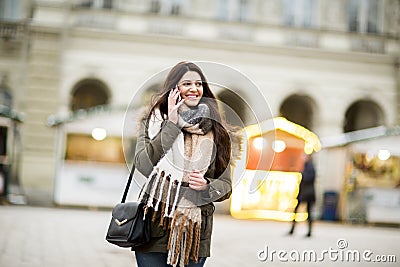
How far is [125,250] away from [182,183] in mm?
6147

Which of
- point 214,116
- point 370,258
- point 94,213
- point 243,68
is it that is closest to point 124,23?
point 243,68

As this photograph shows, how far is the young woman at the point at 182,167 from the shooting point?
3164 millimetres

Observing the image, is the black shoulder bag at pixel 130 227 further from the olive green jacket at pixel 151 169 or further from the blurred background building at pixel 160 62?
the blurred background building at pixel 160 62

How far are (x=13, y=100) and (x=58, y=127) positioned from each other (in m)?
2.65

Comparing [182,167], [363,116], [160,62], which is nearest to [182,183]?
[182,167]

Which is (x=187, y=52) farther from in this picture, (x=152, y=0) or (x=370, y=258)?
(x=370, y=258)

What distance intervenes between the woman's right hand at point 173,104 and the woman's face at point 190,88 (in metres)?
0.03

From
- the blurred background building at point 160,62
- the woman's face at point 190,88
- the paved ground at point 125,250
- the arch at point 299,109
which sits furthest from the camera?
the arch at point 299,109

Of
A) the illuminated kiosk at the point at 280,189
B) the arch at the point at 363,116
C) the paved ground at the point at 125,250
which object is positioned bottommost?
the paved ground at the point at 125,250

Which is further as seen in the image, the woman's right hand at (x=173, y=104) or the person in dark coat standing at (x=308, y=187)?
the person in dark coat standing at (x=308, y=187)

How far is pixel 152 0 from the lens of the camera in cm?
1983

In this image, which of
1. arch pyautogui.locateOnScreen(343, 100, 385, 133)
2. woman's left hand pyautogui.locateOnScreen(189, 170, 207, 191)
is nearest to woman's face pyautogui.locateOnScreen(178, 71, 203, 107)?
woman's left hand pyautogui.locateOnScreen(189, 170, 207, 191)

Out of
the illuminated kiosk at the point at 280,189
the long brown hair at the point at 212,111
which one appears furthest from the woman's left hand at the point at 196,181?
the illuminated kiosk at the point at 280,189

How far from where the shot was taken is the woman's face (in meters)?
3.23
